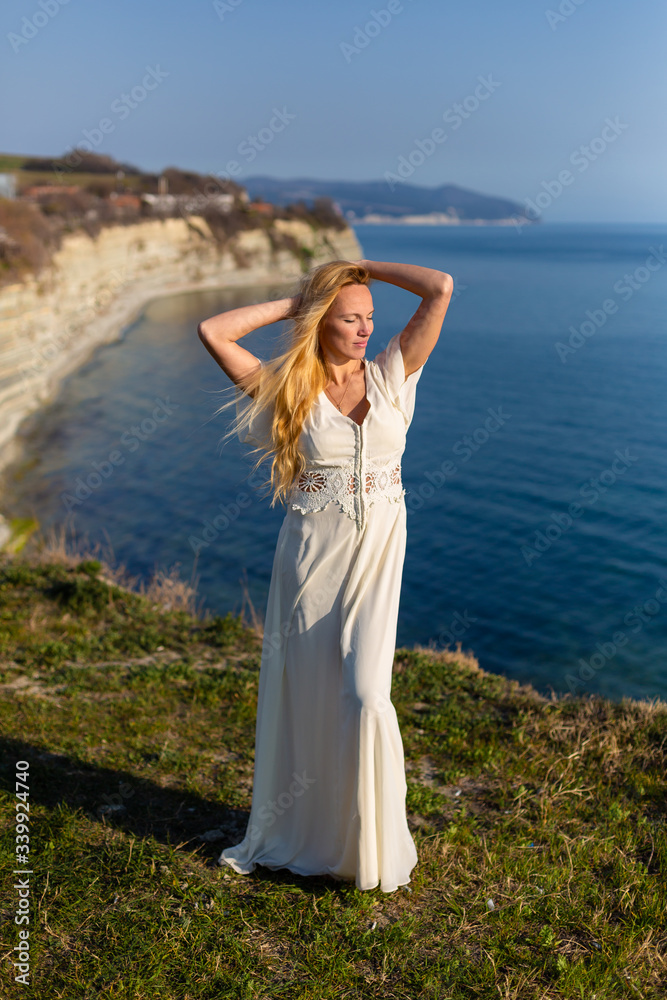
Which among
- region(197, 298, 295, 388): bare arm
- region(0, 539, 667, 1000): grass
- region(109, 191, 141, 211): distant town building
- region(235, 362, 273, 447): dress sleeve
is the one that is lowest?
region(0, 539, 667, 1000): grass

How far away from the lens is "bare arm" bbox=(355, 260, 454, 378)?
3654mm

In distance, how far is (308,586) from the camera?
3748mm

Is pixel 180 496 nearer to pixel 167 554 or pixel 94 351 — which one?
pixel 167 554

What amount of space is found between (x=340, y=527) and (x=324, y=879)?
5.94 ft

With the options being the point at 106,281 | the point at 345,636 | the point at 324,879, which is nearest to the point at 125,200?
the point at 106,281

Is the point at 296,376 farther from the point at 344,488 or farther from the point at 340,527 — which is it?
the point at 340,527

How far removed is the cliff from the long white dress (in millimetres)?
12187

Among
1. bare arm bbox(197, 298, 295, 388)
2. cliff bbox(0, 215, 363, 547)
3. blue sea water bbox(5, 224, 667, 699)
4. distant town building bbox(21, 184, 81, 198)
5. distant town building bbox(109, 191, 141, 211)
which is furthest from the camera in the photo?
distant town building bbox(109, 191, 141, 211)

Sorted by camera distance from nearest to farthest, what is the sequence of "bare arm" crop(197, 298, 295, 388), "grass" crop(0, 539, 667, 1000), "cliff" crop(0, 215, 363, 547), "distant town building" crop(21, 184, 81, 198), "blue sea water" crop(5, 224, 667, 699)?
"grass" crop(0, 539, 667, 1000)
"bare arm" crop(197, 298, 295, 388)
"blue sea water" crop(5, 224, 667, 699)
"cliff" crop(0, 215, 363, 547)
"distant town building" crop(21, 184, 81, 198)

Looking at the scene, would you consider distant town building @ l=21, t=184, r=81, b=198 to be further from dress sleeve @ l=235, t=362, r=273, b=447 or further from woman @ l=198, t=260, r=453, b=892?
woman @ l=198, t=260, r=453, b=892

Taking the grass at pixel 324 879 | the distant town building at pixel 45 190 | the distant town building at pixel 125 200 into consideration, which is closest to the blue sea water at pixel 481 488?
the grass at pixel 324 879

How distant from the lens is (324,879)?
3.96 meters

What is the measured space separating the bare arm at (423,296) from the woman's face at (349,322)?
13 cm

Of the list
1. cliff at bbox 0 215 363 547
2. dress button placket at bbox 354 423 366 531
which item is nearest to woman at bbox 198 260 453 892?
dress button placket at bbox 354 423 366 531
